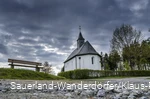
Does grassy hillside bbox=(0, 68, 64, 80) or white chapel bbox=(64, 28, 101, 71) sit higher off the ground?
white chapel bbox=(64, 28, 101, 71)

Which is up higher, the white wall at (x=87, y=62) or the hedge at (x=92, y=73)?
the white wall at (x=87, y=62)

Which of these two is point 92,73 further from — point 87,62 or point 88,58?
point 87,62

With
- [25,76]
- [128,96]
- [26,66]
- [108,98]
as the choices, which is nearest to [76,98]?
[108,98]

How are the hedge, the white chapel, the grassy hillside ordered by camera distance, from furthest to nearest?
the white chapel
the hedge
the grassy hillside

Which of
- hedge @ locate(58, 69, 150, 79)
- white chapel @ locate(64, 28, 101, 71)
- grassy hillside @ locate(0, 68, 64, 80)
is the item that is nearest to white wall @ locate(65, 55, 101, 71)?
white chapel @ locate(64, 28, 101, 71)

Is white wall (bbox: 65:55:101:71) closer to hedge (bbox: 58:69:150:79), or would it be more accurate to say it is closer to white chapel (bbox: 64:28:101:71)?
white chapel (bbox: 64:28:101:71)

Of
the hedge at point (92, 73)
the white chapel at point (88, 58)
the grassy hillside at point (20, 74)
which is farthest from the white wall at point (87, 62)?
the grassy hillside at point (20, 74)

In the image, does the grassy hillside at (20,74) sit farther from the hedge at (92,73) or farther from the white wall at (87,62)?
the white wall at (87,62)

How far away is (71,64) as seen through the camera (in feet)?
168

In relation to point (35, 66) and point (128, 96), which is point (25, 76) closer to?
point (35, 66)

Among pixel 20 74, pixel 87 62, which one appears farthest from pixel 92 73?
pixel 20 74

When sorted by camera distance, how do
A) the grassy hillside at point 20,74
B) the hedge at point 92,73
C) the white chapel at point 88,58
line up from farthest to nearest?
the white chapel at point 88,58 → the hedge at point 92,73 → the grassy hillside at point 20,74

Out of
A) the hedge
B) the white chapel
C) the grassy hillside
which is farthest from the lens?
the white chapel

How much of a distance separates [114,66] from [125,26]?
9.29 metres
